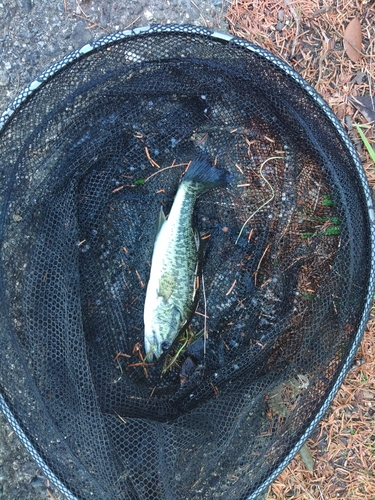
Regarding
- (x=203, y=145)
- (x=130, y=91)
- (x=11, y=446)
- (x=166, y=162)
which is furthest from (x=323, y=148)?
(x=11, y=446)

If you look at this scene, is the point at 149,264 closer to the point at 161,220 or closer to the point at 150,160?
the point at 161,220

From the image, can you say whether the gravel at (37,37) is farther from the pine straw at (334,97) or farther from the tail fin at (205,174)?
the tail fin at (205,174)

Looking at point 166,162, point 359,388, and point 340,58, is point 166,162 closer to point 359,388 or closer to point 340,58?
point 340,58

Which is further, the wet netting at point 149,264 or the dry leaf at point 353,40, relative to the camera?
the dry leaf at point 353,40

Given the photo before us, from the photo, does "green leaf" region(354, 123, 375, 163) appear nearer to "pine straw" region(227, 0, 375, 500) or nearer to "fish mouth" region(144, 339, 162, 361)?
"pine straw" region(227, 0, 375, 500)

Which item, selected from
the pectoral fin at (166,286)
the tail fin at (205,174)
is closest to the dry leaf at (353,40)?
the tail fin at (205,174)

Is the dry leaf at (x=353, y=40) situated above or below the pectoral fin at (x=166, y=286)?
above
